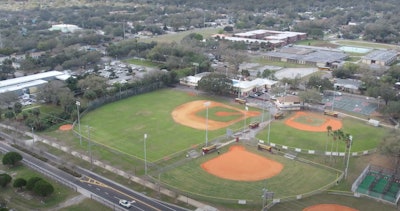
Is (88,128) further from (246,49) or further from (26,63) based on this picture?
(246,49)

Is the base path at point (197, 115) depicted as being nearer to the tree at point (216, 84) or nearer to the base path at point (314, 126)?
the tree at point (216, 84)

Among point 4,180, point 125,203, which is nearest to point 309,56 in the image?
point 125,203

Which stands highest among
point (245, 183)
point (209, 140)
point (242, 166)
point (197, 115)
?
point (197, 115)

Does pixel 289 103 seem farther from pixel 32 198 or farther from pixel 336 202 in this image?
pixel 32 198

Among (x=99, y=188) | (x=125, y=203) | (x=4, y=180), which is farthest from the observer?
(x=99, y=188)

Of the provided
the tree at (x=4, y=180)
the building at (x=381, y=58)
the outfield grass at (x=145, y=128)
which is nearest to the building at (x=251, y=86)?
the outfield grass at (x=145, y=128)

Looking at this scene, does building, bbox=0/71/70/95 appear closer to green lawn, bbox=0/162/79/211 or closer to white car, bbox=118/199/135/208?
green lawn, bbox=0/162/79/211

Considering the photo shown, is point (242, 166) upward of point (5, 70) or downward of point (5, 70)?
downward
